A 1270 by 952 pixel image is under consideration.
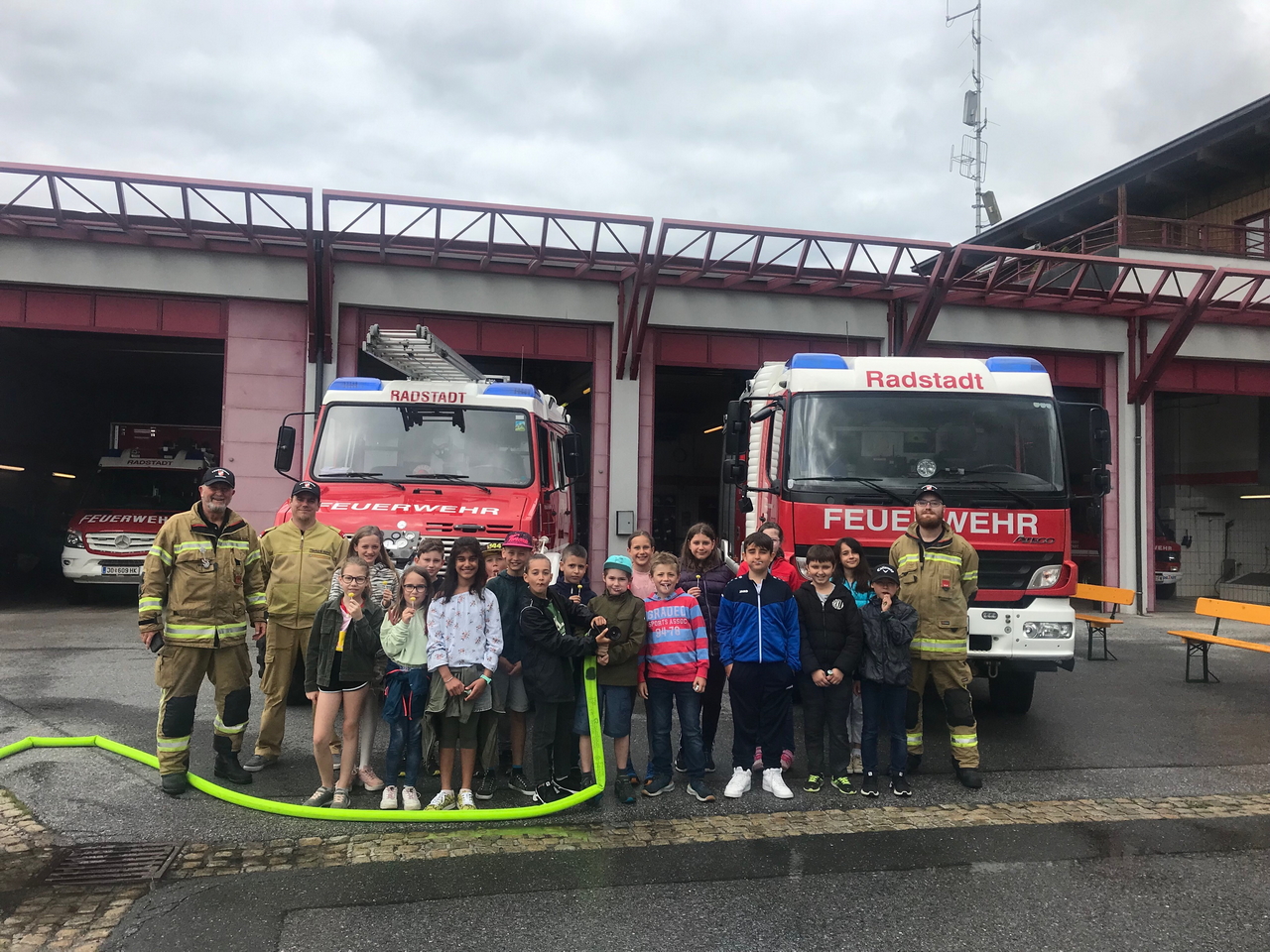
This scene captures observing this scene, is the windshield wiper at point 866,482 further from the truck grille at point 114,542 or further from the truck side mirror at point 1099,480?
the truck grille at point 114,542

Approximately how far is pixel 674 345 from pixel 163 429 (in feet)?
28.3

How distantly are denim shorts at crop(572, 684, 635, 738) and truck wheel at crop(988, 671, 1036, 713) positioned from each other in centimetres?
367

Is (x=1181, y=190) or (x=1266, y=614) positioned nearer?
(x=1266, y=614)

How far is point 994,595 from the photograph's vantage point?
244 inches

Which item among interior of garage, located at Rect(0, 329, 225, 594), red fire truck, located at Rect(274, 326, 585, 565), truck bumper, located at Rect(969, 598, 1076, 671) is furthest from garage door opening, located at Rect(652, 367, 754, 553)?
truck bumper, located at Rect(969, 598, 1076, 671)

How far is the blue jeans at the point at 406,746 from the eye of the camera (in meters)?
4.83

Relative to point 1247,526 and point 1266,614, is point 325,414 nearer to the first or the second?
point 1266,614

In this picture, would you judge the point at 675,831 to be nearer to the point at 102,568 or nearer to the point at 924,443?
the point at 924,443

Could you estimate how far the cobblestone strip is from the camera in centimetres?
415

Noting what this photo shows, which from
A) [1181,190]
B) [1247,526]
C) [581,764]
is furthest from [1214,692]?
[1181,190]

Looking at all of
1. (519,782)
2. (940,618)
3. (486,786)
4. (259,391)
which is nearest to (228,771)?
(486,786)

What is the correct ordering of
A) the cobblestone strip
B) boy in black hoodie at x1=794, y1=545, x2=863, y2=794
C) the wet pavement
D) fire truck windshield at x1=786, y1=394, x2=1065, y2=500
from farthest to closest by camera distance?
1. fire truck windshield at x1=786, y1=394, x2=1065, y2=500
2. boy in black hoodie at x1=794, y1=545, x2=863, y2=794
3. the cobblestone strip
4. the wet pavement

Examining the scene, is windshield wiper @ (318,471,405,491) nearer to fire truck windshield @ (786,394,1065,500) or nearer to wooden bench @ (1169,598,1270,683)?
fire truck windshield @ (786,394,1065,500)

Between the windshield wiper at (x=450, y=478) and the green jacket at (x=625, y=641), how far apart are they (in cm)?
273
